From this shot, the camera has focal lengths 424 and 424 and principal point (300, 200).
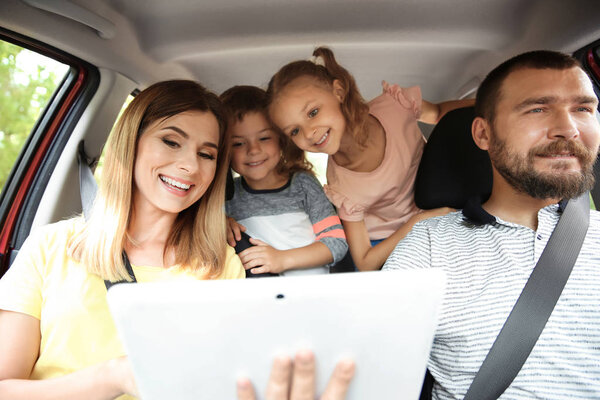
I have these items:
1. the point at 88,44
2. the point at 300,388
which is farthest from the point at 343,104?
the point at 300,388

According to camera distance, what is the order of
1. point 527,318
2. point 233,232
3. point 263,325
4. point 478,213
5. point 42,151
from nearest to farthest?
point 263,325, point 527,318, point 478,213, point 233,232, point 42,151

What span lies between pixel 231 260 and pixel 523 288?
896 millimetres

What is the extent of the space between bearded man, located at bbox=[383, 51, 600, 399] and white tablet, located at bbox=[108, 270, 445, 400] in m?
0.60

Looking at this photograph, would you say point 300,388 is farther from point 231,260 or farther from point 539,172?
point 539,172

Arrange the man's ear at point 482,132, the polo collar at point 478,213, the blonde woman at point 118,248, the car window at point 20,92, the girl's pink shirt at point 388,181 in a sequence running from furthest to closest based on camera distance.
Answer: the girl's pink shirt at point 388,181 → the car window at point 20,92 → the man's ear at point 482,132 → the polo collar at point 478,213 → the blonde woman at point 118,248

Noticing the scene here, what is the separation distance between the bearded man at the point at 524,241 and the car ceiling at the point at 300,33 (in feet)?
1.60

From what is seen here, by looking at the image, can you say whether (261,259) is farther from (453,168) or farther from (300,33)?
(300,33)

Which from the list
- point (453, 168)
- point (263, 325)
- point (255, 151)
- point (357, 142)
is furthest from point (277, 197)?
point (263, 325)

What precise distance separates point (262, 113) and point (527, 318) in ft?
4.22

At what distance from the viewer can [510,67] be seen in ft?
4.59

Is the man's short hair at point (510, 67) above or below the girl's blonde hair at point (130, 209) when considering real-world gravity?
→ above

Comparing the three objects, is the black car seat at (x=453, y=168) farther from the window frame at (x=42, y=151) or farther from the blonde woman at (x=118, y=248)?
the window frame at (x=42, y=151)

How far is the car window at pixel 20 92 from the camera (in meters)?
1.54

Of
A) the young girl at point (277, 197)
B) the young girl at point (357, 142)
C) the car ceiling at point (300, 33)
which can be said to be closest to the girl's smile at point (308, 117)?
the young girl at point (357, 142)
